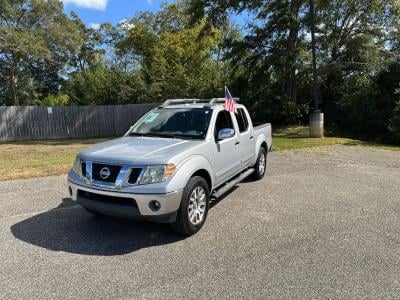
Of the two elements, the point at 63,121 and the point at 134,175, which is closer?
the point at 134,175

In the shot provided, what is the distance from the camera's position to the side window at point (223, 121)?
611cm

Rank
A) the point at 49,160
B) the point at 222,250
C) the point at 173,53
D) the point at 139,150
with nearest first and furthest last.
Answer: the point at 222,250, the point at 139,150, the point at 49,160, the point at 173,53

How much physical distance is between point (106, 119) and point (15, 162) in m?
13.0

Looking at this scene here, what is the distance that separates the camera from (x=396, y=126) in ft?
55.4

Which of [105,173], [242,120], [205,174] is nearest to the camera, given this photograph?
[105,173]

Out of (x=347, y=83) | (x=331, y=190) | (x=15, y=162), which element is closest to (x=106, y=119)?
(x=15, y=162)

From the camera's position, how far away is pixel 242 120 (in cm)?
736

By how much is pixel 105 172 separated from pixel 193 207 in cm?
126

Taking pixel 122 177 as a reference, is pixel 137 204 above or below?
below

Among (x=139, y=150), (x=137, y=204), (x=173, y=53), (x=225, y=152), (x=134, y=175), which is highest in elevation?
(x=173, y=53)

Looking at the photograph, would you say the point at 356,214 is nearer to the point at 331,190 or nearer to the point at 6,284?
the point at 331,190

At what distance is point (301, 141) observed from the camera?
53.2 feet

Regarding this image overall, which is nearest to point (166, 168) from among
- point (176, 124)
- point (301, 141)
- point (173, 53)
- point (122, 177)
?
point (122, 177)

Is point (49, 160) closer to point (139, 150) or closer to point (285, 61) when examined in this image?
point (139, 150)
